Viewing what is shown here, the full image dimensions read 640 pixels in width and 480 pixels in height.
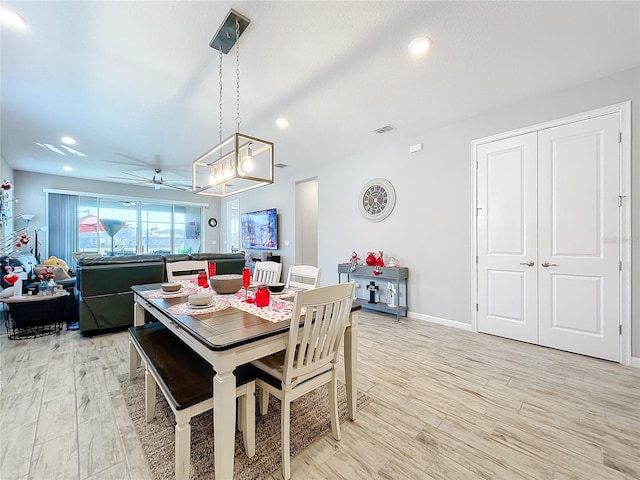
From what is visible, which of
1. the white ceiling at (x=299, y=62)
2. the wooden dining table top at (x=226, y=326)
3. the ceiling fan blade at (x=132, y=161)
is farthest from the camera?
the ceiling fan blade at (x=132, y=161)

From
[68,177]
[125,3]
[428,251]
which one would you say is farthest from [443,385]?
[68,177]

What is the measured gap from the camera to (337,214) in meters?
5.03

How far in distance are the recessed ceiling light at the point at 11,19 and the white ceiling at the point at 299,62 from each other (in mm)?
54

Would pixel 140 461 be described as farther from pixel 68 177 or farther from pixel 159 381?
pixel 68 177

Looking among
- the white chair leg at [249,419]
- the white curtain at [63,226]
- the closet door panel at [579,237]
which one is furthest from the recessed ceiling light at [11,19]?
the white curtain at [63,226]

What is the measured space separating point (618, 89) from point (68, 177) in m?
9.84

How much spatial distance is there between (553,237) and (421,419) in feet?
8.01

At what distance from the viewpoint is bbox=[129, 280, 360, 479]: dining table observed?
1140 millimetres

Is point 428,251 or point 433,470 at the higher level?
point 428,251

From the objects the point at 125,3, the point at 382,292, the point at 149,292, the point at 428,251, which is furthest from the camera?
the point at 382,292

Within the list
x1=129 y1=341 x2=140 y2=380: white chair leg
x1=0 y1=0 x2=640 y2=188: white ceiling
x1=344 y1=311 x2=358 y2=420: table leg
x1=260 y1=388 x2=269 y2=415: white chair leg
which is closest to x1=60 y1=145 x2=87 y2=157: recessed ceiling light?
x1=0 y1=0 x2=640 y2=188: white ceiling

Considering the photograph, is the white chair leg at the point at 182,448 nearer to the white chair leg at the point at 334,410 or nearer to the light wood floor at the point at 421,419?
the light wood floor at the point at 421,419

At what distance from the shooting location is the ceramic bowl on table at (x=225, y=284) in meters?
2.02

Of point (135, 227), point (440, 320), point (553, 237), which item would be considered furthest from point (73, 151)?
point (553, 237)
